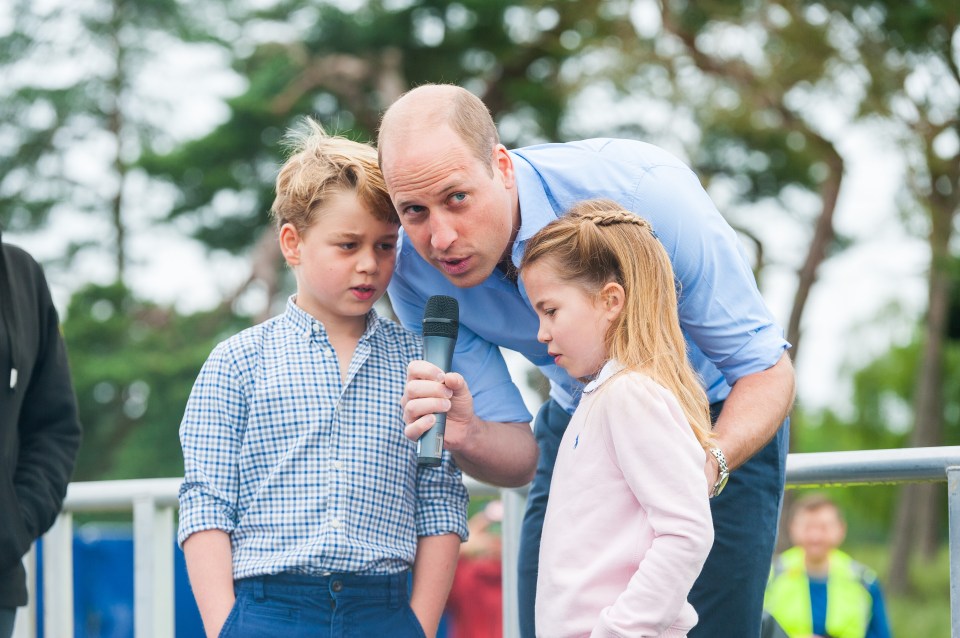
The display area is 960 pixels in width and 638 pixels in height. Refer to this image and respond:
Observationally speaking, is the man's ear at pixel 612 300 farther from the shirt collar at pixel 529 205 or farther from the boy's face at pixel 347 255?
the boy's face at pixel 347 255

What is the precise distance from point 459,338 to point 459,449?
0.95 ft

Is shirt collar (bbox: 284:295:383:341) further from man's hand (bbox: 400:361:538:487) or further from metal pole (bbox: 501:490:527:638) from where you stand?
metal pole (bbox: 501:490:527:638)

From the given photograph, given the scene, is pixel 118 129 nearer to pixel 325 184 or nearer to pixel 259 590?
pixel 325 184

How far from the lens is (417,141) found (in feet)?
8.09

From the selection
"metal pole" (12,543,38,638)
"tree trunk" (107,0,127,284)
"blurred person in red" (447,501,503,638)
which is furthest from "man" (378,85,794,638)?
"tree trunk" (107,0,127,284)

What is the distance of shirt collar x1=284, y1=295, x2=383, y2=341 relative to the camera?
263cm

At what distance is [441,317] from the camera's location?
2391 millimetres

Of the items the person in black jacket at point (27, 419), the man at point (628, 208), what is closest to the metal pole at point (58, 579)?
the person in black jacket at point (27, 419)

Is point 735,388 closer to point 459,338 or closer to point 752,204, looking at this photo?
point 459,338

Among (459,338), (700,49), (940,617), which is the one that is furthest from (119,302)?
(459,338)

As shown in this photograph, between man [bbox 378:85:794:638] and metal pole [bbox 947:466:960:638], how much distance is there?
33cm

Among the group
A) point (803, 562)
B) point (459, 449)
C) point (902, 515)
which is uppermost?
point (459, 449)

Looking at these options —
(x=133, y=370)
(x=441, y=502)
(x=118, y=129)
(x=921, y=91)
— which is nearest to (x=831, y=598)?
(x=441, y=502)

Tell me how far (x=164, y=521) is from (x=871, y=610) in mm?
3725
